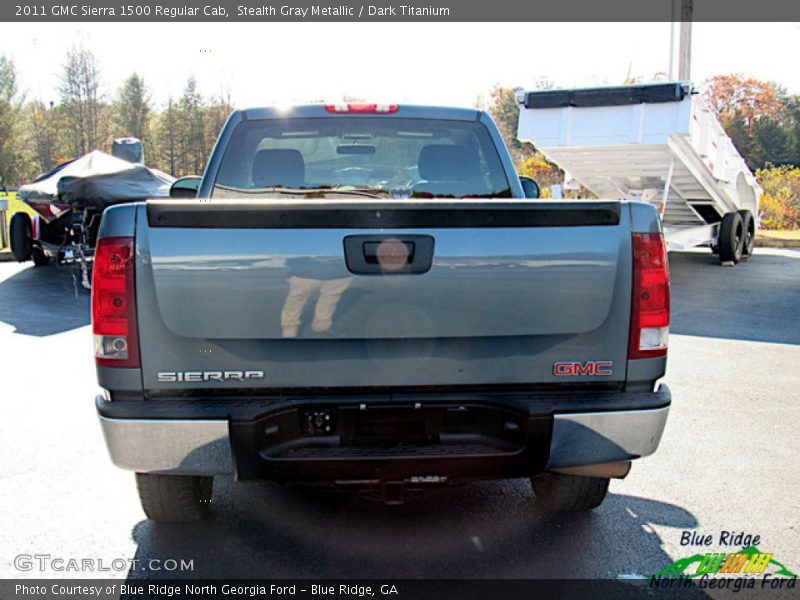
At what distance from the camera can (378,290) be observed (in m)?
2.88

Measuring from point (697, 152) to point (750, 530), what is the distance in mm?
9685

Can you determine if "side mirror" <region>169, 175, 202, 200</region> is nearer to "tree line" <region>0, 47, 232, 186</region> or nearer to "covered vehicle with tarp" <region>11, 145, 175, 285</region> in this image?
"covered vehicle with tarp" <region>11, 145, 175, 285</region>

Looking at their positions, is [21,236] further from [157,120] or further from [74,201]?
[157,120]

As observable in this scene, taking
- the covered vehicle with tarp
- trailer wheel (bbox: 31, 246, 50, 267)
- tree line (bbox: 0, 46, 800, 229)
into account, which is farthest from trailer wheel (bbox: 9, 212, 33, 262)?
tree line (bbox: 0, 46, 800, 229)

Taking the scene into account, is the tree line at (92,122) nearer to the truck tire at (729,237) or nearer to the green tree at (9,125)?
the green tree at (9,125)

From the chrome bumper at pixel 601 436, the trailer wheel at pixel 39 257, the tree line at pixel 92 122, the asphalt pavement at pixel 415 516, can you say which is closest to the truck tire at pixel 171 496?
the asphalt pavement at pixel 415 516

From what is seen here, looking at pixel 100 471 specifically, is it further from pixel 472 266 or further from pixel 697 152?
pixel 697 152

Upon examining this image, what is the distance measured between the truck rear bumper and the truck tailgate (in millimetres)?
103

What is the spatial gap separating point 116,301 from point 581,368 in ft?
5.96

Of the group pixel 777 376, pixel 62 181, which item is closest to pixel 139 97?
pixel 62 181

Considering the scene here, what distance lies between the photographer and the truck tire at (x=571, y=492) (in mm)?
3672

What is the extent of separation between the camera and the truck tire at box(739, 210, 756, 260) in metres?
15.1

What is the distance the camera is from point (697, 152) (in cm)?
1216

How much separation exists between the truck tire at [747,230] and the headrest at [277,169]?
497 inches
